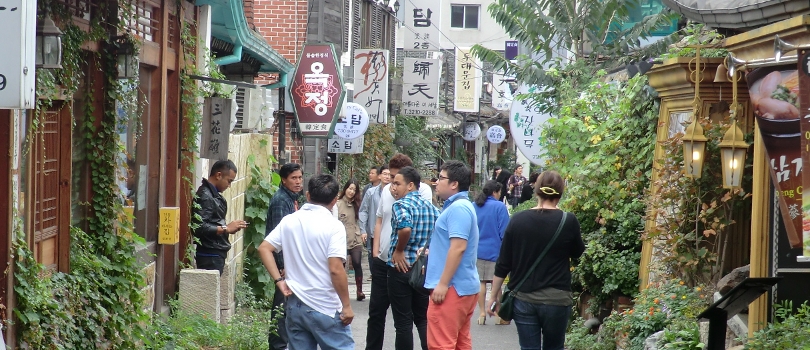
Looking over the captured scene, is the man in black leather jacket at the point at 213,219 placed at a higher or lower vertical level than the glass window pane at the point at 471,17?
lower

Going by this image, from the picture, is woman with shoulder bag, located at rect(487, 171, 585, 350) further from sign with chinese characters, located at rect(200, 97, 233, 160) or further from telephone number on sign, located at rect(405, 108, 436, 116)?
telephone number on sign, located at rect(405, 108, 436, 116)

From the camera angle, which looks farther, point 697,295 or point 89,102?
point 697,295

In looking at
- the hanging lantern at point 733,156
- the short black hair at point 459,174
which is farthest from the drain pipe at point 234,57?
the hanging lantern at point 733,156

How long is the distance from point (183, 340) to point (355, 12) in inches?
685

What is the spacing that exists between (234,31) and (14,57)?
26.3 feet

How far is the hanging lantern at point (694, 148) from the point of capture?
303 inches

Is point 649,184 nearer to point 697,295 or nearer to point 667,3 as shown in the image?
point 697,295

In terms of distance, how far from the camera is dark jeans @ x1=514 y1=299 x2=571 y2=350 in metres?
7.04

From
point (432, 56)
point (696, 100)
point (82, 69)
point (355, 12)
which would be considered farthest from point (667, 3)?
point (432, 56)

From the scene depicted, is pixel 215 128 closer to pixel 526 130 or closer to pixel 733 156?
pixel 733 156

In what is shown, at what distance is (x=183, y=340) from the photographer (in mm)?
8438

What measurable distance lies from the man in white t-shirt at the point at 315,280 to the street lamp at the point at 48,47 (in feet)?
7.02

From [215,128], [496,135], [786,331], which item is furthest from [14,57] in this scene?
[496,135]

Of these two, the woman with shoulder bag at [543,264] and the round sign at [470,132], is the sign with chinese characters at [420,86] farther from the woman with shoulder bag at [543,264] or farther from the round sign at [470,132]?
the woman with shoulder bag at [543,264]
